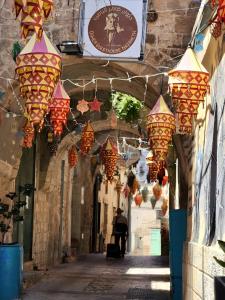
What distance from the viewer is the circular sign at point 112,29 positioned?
9.26 m

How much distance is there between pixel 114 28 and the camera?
929 centimetres

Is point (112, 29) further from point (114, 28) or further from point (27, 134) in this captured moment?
point (27, 134)

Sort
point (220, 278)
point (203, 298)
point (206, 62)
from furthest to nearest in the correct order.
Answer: point (206, 62), point (203, 298), point (220, 278)

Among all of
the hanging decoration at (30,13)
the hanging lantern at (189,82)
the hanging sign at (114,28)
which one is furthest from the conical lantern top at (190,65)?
the hanging sign at (114,28)

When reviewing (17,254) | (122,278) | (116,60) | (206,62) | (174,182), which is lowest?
(122,278)

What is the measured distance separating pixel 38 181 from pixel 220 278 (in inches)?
490

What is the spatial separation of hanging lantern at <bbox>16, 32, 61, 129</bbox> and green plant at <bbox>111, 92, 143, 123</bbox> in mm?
7728

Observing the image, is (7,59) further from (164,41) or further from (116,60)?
(164,41)

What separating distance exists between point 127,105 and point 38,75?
800 centimetres

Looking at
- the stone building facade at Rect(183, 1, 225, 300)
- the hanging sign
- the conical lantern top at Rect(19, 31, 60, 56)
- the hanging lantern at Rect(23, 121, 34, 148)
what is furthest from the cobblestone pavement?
the conical lantern top at Rect(19, 31, 60, 56)

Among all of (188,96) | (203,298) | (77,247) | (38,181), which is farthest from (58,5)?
(77,247)

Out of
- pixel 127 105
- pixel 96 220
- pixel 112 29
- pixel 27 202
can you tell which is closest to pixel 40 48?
pixel 112 29

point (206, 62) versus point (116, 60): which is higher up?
point (116, 60)

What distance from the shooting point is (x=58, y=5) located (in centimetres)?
971
